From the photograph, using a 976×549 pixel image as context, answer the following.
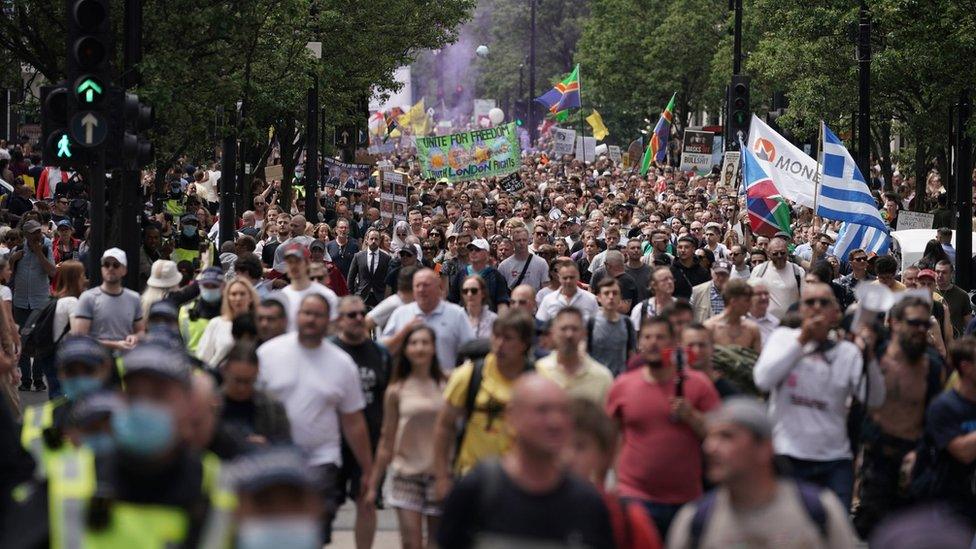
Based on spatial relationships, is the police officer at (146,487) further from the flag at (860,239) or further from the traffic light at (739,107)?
the traffic light at (739,107)

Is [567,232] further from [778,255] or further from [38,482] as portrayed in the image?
[38,482]

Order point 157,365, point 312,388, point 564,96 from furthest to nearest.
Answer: point 564,96
point 312,388
point 157,365

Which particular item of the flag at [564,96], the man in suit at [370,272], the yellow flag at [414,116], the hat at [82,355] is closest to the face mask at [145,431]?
the hat at [82,355]

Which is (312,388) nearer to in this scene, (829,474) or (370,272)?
(829,474)

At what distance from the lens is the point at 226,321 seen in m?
10.8

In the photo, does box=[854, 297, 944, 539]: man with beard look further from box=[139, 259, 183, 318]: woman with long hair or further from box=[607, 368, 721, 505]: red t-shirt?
box=[139, 259, 183, 318]: woman with long hair

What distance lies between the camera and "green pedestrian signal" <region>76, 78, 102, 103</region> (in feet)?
45.5

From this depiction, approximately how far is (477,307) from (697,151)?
29.2 m

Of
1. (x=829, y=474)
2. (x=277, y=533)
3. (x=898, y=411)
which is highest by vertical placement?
(x=277, y=533)

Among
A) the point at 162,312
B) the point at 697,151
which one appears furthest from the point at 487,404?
Result: the point at 697,151

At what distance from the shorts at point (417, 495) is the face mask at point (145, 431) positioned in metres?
4.37

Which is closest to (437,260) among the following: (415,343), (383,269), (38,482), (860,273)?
(383,269)

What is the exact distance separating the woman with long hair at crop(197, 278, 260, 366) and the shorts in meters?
1.65

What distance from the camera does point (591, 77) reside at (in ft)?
251
